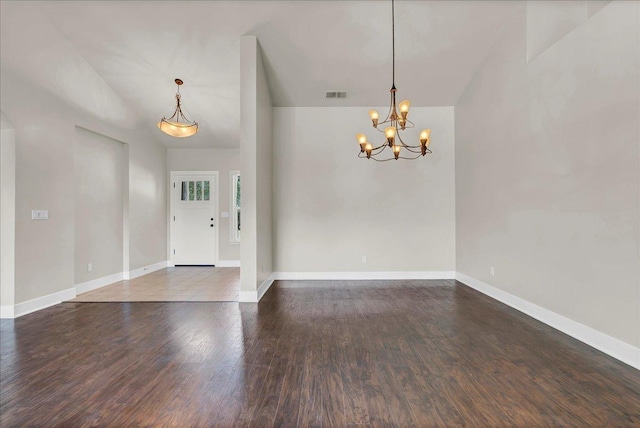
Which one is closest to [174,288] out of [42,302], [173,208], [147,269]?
[42,302]

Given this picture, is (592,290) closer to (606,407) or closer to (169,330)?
(606,407)

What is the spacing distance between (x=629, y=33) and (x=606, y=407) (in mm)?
2713

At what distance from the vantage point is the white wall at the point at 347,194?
242 inches

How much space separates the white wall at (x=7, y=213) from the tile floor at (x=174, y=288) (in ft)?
2.87

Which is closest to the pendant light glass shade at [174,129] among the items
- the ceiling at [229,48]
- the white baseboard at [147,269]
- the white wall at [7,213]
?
the ceiling at [229,48]

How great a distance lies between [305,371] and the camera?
2.49 meters

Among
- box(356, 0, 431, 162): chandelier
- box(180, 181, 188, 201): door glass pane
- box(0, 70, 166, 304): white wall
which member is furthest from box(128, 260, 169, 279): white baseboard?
box(356, 0, 431, 162): chandelier

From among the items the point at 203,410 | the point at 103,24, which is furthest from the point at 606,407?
the point at 103,24

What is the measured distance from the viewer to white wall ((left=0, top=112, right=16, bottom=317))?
3.82m

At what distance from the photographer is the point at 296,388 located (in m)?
2.24

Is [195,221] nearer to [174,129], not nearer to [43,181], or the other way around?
[174,129]

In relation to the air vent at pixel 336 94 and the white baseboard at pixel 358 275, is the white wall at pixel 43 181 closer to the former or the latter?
the white baseboard at pixel 358 275

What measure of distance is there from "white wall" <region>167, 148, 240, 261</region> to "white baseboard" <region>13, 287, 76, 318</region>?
326 centimetres

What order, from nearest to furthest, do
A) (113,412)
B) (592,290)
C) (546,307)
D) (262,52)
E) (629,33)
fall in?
1. (113,412)
2. (629,33)
3. (592,290)
4. (546,307)
5. (262,52)
